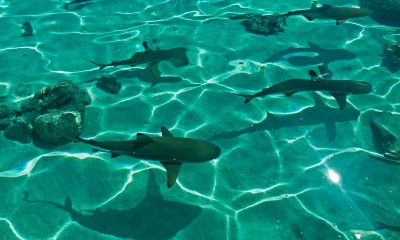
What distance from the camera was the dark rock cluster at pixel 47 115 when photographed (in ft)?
22.8

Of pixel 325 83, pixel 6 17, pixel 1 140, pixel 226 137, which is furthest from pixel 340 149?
pixel 6 17

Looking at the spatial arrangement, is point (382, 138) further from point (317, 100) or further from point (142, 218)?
point (142, 218)

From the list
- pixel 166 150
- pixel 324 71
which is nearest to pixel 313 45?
pixel 324 71

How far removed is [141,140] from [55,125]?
262cm

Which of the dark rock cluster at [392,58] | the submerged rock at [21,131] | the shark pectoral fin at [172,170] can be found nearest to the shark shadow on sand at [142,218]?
the shark pectoral fin at [172,170]

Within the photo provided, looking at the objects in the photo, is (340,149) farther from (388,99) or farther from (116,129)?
(116,129)

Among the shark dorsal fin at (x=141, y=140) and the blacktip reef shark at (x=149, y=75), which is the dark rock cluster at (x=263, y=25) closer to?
the blacktip reef shark at (x=149, y=75)

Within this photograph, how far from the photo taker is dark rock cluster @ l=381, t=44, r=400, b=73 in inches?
→ 373

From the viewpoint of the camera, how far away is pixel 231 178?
6465 millimetres

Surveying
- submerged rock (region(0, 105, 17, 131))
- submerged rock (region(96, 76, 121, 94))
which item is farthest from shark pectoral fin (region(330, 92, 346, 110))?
submerged rock (region(0, 105, 17, 131))

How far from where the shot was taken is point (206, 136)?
7309 mm

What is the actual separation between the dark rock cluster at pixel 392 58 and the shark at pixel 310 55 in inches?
32.3

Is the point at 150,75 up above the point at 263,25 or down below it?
below

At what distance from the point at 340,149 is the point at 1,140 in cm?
717
